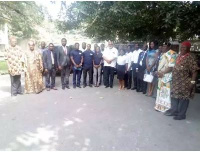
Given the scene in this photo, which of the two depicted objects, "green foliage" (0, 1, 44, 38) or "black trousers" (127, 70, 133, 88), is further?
"green foliage" (0, 1, 44, 38)

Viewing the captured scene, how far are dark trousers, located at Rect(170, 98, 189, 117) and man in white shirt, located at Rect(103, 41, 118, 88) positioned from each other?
3596mm

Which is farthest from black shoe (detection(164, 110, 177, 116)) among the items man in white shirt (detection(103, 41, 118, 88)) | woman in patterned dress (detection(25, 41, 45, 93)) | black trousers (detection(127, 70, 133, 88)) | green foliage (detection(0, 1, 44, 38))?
green foliage (detection(0, 1, 44, 38))

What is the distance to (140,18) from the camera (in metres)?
8.42

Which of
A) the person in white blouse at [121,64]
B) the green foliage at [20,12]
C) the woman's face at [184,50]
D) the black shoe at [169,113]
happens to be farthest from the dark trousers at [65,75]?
the green foliage at [20,12]

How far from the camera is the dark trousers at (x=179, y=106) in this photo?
5208 mm

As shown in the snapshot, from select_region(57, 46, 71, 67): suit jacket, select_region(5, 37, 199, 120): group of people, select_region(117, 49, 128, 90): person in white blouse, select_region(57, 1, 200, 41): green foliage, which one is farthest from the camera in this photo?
select_region(117, 49, 128, 90): person in white blouse

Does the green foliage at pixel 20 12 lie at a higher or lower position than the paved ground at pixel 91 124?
higher

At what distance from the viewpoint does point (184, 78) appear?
5117mm

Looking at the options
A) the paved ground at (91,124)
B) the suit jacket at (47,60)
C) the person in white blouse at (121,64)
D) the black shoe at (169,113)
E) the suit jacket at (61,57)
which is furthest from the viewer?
the person in white blouse at (121,64)

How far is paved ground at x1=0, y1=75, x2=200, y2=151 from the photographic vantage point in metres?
4.00

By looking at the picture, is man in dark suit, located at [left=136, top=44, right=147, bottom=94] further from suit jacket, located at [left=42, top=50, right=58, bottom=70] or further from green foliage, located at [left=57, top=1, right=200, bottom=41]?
suit jacket, located at [left=42, top=50, right=58, bottom=70]

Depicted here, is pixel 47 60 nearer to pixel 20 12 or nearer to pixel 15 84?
pixel 15 84

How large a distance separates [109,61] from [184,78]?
3.91m

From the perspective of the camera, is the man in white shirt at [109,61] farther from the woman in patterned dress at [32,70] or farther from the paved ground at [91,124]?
the woman in patterned dress at [32,70]
